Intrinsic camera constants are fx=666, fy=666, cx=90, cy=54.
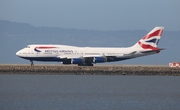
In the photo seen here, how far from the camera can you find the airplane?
9775 cm

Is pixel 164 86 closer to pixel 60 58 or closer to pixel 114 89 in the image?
pixel 114 89

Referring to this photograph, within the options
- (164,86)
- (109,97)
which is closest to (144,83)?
(164,86)

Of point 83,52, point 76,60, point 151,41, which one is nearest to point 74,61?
point 76,60

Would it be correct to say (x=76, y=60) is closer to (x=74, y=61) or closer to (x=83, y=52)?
(x=74, y=61)

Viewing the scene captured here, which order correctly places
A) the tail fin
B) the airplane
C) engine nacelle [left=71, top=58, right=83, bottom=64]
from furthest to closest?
the tail fin < engine nacelle [left=71, top=58, right=83, bottom=64] < the airplane

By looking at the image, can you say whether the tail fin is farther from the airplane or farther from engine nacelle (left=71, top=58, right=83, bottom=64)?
engine nacelle (left=71, top=58, right=83, bottom=64)

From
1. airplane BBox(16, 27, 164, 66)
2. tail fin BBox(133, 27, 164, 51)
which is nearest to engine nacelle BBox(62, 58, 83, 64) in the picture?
airplane BBox(16, 27, 164, 66)

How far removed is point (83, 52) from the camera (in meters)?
101

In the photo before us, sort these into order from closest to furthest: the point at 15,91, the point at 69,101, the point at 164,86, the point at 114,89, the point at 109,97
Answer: the point at 69,101 < the point at 109,97 < the point at 15,91 < the point at 114,89 < the point at 164,86

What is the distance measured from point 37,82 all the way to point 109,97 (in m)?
19.2

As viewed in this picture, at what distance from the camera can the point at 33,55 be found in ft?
321

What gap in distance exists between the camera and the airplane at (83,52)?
9775cm

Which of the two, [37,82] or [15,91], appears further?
[37,82]

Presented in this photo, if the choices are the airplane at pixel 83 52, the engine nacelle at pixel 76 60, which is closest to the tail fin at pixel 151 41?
the airplane at pixel 83 52
